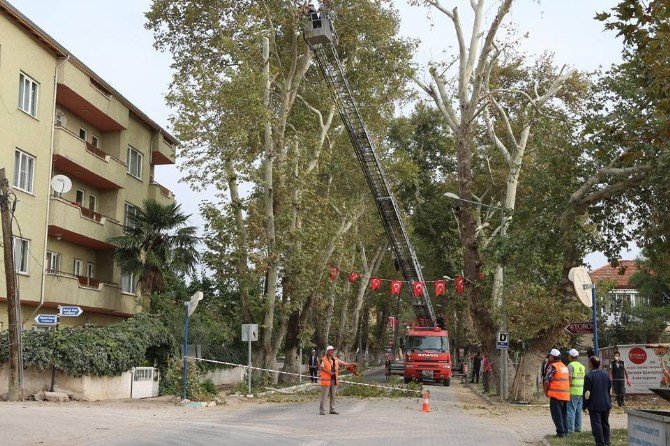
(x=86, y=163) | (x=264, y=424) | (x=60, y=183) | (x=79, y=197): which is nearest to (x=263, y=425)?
(x=264, y=424)

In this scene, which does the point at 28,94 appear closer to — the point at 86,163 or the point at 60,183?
the point at 60,183

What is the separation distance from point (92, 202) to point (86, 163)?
3829 mm

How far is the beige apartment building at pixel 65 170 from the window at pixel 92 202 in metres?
0.04

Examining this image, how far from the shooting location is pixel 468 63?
27.2 m

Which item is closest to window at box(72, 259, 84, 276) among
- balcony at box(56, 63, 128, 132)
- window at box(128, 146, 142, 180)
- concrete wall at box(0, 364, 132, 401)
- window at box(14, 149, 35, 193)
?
window at box(128, 146, 142, 180)

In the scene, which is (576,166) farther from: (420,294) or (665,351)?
(420,294)

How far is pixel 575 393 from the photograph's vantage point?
16.1m

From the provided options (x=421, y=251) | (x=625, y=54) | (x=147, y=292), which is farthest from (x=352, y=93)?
(x=421, y=251)

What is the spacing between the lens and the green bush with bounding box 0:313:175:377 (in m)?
22.6

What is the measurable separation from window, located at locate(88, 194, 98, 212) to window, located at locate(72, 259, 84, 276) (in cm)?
266

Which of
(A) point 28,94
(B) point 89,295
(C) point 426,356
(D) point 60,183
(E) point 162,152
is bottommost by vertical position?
(C) point 426,356

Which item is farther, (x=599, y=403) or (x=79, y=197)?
(x=79, y=197)

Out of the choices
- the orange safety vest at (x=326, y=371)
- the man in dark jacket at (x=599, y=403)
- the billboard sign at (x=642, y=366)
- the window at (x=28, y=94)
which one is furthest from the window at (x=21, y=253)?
the man in dark jacket at (x=599, y=403)

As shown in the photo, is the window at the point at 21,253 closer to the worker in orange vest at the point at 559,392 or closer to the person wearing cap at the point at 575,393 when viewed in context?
the person wearing cap at the point at 575,393
